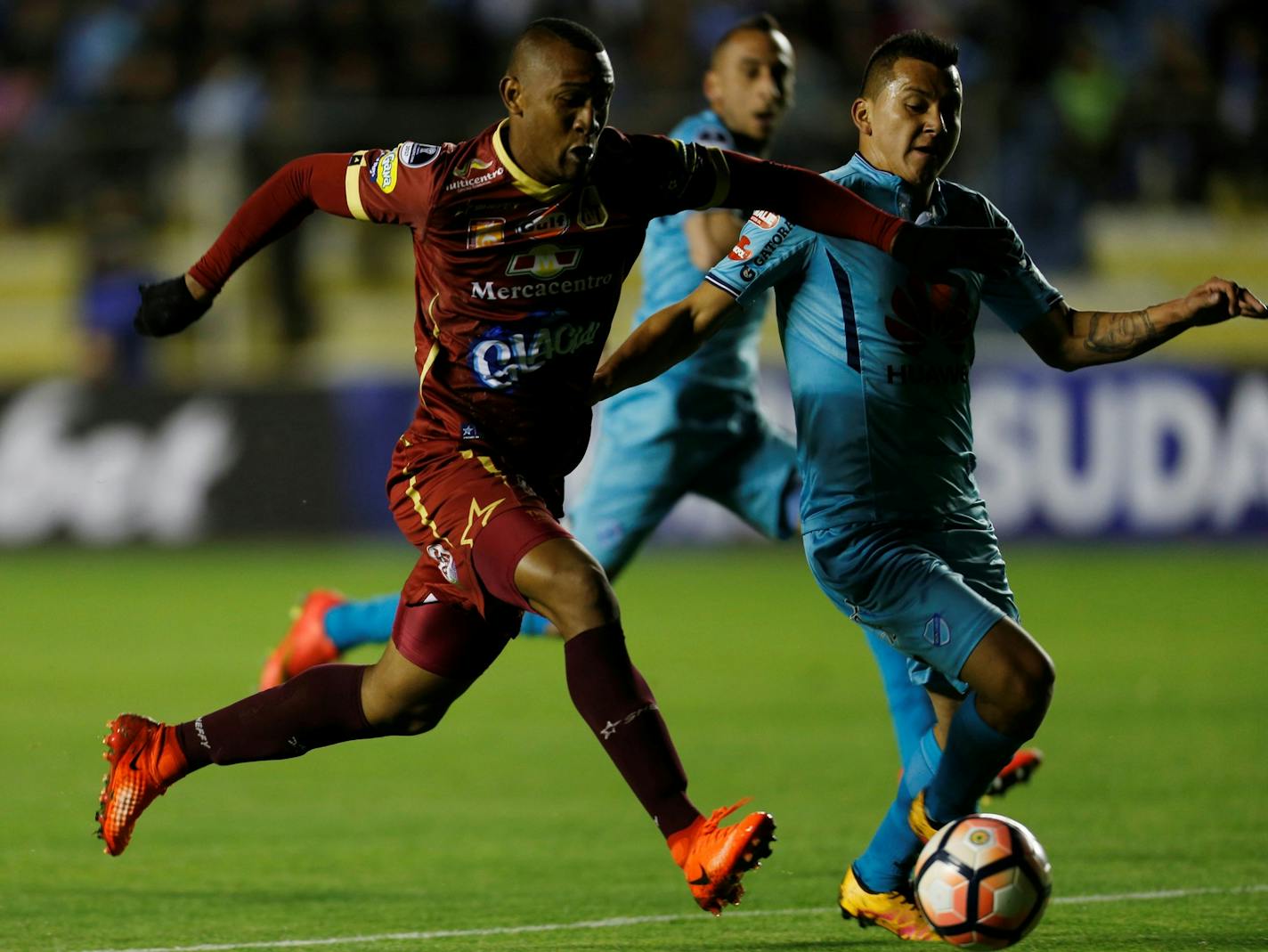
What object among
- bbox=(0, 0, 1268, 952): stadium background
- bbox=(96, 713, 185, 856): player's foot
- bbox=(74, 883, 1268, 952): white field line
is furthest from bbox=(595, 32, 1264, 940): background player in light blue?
bbox=(96, 713, 185, 856): player's foot

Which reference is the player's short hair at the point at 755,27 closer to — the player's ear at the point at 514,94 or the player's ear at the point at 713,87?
the player's ear at the point at 713,87

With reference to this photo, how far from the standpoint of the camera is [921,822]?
5434 millimetres

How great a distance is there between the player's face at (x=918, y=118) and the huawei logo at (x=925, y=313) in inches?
11.3

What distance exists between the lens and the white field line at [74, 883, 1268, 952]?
17.3 ft

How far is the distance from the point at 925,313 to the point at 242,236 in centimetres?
182

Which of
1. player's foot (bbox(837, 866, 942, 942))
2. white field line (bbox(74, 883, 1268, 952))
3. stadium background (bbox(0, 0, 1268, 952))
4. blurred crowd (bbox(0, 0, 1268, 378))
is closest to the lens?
white field line (bbox(74, 883, 1268, 952))

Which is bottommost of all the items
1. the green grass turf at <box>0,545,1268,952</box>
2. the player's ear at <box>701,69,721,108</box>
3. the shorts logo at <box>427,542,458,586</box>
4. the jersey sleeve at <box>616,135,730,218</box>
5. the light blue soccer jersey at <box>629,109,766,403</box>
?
the green grass turf at <box>0,545,1268,952</box>

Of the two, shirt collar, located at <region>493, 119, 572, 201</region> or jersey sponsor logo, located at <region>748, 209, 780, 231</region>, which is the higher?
shirt collar, located at <region>493, 119, 572, 201</region>

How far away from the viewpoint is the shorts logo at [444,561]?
5.16 metres

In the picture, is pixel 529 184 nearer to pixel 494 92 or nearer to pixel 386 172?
pixel 386 172

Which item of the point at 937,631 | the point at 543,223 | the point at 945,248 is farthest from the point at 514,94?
the point at 937,631

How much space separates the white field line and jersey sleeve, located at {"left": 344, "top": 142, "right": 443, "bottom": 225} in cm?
188

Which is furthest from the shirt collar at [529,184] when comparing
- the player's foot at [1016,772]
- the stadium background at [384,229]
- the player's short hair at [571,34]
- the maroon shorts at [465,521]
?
the stadium background at [384,229]

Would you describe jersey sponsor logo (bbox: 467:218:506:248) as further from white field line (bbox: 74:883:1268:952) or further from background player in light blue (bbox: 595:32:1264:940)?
white field line (bbox: 74:883:1268:952)
